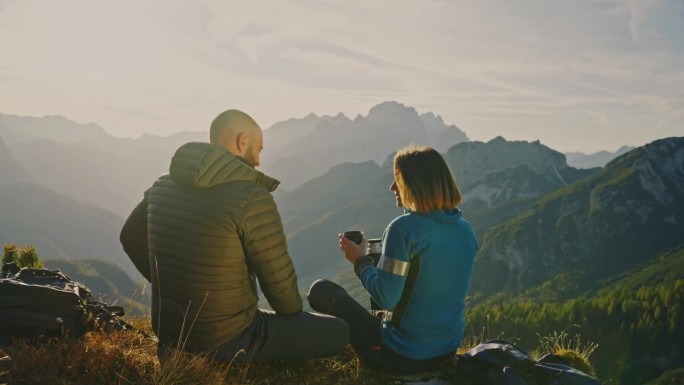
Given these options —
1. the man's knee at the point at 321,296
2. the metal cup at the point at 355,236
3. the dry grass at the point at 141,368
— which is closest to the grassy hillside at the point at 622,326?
the man's knee at the point at 321,296

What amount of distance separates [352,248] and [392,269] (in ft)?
2.71

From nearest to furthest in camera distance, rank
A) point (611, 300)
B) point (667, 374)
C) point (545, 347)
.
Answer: point (545, 347) < point (667, 374) < point (611, 300)

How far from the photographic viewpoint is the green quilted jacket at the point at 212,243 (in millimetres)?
4699

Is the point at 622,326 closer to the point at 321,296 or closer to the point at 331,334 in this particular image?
the point at 321,296

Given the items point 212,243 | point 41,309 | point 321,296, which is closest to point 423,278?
point 321,296

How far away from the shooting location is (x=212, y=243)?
4680mm

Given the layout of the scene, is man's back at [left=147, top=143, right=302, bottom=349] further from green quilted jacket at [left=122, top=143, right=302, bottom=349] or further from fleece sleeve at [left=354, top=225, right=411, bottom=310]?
fleece sleeve at [left=354, top=225, right=411, bottom=310]

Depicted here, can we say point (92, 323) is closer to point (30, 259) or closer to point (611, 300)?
point (30, 259)

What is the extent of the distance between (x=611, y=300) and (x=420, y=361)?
16219 centimetres

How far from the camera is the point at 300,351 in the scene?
18.5 feet

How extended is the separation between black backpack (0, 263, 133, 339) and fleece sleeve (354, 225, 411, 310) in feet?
12.0

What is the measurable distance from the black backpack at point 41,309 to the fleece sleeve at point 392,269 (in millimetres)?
3649

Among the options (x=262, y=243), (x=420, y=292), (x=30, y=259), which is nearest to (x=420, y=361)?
(x=420, y=292)

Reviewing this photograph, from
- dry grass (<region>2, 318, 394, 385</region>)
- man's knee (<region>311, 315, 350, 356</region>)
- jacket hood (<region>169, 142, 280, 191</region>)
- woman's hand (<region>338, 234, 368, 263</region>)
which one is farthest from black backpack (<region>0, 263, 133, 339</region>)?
woman's hand (<region>338, 234, 368, 263</region>)
